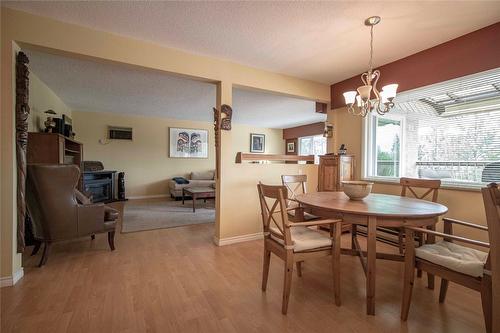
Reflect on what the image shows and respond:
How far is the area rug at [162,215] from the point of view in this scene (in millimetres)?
3869

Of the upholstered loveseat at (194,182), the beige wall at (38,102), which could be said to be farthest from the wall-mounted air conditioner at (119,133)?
the beige wall at (38,102)

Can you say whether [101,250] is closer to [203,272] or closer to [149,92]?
[203,272]

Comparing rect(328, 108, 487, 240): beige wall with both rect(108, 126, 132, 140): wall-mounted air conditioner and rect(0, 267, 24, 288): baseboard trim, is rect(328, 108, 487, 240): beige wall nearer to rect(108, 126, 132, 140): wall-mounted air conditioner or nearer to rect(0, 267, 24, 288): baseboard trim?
rect(0, 267, 24, 288): baseboard trim

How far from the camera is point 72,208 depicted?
2482 mm

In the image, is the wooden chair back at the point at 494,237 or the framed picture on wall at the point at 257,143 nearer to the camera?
the wooden chair back at the point at 494,237

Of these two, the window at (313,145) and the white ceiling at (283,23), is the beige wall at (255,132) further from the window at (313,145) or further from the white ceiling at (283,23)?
the white ceiling at (283,23)

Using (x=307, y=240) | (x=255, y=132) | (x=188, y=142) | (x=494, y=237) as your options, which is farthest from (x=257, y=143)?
(x=494, y=237)

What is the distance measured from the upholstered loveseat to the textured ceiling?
169cm

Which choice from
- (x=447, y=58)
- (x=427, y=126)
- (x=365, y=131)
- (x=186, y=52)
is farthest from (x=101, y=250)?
(x=447, y=58)

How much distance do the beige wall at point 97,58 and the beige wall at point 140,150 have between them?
4379mm

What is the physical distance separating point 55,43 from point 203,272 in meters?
2.61

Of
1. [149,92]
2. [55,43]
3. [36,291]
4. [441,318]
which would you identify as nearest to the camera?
[441,318]

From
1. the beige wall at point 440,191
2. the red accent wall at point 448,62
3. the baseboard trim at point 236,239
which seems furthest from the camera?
the baseboard trim at point 236,239

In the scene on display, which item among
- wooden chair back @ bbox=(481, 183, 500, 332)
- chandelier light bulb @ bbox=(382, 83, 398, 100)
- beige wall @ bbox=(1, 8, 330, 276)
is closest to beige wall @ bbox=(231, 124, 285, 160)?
beige wall @ bbox=(1, 8, 330, 276)
